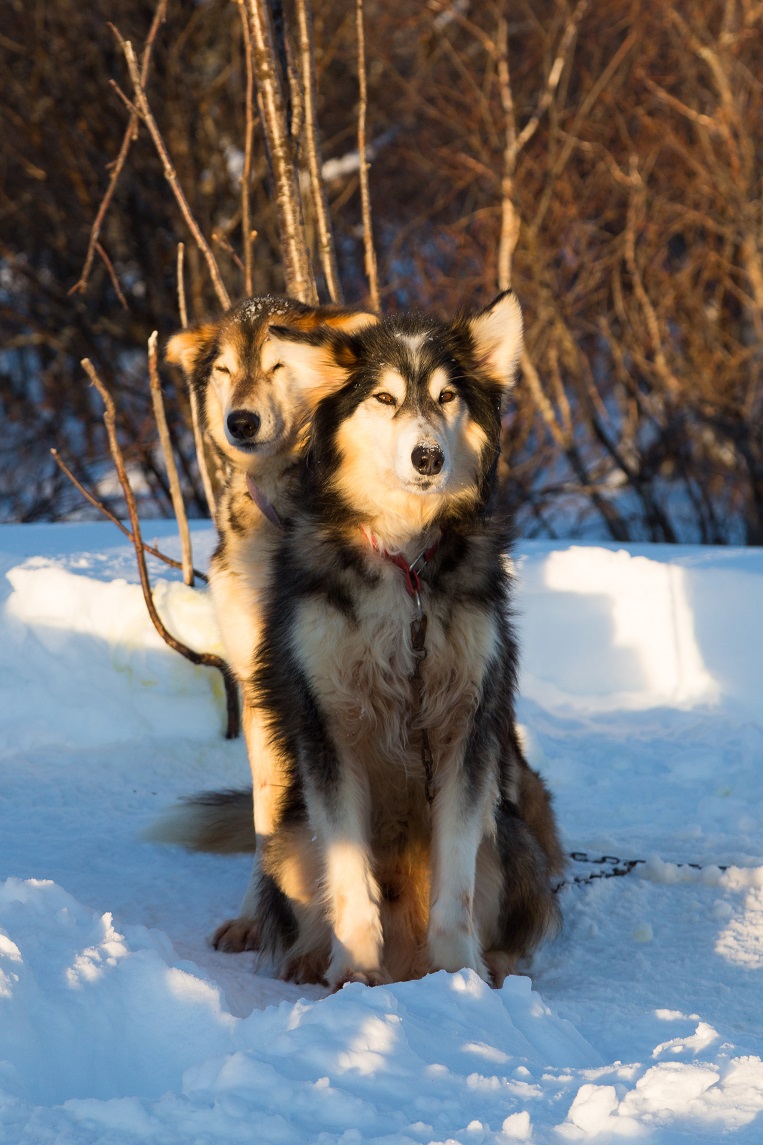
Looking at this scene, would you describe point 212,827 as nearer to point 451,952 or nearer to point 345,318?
point 451,952

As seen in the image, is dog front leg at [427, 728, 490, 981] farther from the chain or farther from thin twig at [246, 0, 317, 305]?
thin twig at [246, 0, 317, 305]

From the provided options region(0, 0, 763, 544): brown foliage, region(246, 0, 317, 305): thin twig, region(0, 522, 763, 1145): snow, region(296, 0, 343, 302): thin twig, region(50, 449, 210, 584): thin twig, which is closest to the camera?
region(0, 522, 763, 1145): snow

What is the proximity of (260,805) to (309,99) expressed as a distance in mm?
3452

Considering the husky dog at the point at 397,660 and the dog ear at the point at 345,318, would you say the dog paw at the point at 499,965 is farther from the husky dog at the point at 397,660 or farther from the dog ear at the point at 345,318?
the dog ear at the point at 345,318

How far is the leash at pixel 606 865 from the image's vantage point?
3625mm

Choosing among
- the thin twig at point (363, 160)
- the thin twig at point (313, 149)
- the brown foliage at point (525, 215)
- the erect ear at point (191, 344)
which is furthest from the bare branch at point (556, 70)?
the erect ear at point (191, 344)

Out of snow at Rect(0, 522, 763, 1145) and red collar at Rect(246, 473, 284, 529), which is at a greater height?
red collar at Rect(246, 473, 284, 529)

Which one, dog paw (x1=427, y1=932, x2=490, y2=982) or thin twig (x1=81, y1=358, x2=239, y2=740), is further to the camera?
thin twig (x1=81, y1=358, x2=239, y2=740)

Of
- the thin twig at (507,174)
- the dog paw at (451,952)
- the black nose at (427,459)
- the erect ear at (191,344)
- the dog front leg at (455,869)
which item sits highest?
the thin twig at (507,174)

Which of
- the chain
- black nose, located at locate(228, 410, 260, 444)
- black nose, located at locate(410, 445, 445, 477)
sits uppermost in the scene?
black nose, located at locate(228, 410, 260, 444)

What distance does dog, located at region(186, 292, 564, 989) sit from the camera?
9.34 ft

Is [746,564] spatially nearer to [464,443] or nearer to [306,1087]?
[464,443]

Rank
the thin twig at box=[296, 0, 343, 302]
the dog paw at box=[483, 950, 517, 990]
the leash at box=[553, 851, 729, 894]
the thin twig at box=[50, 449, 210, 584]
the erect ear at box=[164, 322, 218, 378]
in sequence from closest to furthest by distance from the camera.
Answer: the dog paw at box=[483, 950, 517, 990] → the leash at box=[553, 851, 729, 894] → the erect ear at box=[164, 322, 218, 378] → the thin twig at box=[50, 449, 210, 584] → the thin twig at box=[296, 0, 343, 302]

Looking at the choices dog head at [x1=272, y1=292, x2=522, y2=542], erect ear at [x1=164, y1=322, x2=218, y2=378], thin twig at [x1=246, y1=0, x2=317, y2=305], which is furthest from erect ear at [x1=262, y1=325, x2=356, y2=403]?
thin twig at [x1=246, y1=0, x2=317, y2=305]
